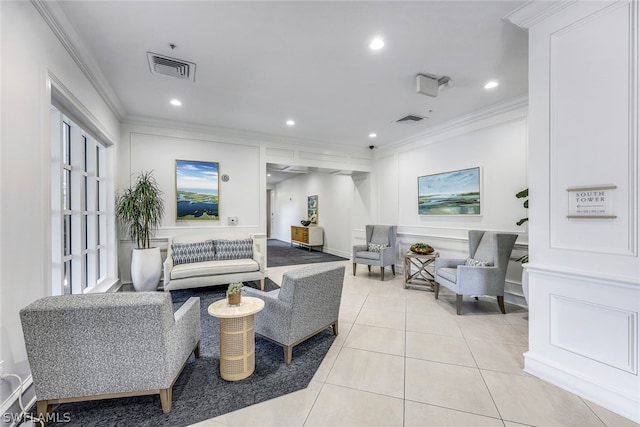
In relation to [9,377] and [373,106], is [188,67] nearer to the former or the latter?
[373,106]

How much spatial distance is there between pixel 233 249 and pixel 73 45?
319cm

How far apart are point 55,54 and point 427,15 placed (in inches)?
117

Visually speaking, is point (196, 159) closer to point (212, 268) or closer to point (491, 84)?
point (212, 268)

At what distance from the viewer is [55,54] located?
209 cm

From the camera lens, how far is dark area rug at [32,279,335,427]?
163cm

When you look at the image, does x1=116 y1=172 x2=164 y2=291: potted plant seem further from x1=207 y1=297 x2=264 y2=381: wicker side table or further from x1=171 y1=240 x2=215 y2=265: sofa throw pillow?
x1=207 y1=297 x2=264 y2=381: wicker side table

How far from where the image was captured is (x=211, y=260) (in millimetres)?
4453

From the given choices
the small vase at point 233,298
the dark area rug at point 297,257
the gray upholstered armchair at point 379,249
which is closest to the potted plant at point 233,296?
the small vase at point 233,298

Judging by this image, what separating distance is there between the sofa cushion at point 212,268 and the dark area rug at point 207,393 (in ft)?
5.00

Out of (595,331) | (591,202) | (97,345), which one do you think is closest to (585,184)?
(591,202)

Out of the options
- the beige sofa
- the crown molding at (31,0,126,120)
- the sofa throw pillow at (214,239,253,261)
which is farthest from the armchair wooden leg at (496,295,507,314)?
the crown molding at (31,0,126,120)

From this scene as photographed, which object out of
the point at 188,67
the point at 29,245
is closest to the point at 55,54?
the point at 188,67

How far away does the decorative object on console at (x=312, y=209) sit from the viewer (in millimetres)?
9008

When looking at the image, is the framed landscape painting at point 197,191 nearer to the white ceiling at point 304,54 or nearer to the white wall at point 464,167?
the white ceiling at point 304,54
